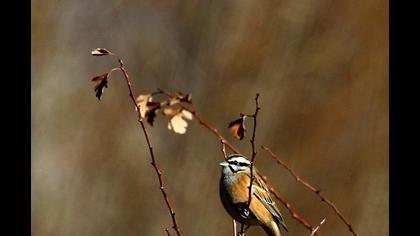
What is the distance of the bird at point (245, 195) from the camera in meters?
5.70

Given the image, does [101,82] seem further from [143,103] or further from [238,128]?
[238,128]

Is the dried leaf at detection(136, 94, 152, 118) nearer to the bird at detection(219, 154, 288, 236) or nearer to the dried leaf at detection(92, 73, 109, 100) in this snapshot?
the dried leaf at detection(92, 73, 109, 100)

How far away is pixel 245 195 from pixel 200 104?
4755 millimetres

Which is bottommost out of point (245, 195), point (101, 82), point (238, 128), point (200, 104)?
point (238, 128)

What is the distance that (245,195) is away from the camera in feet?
18.9

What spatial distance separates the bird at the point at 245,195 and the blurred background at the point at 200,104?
12.9ft

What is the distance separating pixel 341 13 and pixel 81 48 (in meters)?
3.21

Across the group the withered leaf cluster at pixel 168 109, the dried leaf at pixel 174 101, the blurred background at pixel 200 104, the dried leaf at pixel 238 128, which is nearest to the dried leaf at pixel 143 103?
the withered leaf cluster at pixel 168 109

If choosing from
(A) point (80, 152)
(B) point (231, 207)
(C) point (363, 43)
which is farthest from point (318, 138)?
(B) point (231, 207)

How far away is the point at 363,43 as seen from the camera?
1034cm

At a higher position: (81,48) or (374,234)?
(81,48)

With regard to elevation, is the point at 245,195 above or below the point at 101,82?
above

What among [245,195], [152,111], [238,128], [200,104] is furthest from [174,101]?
[200,104]
